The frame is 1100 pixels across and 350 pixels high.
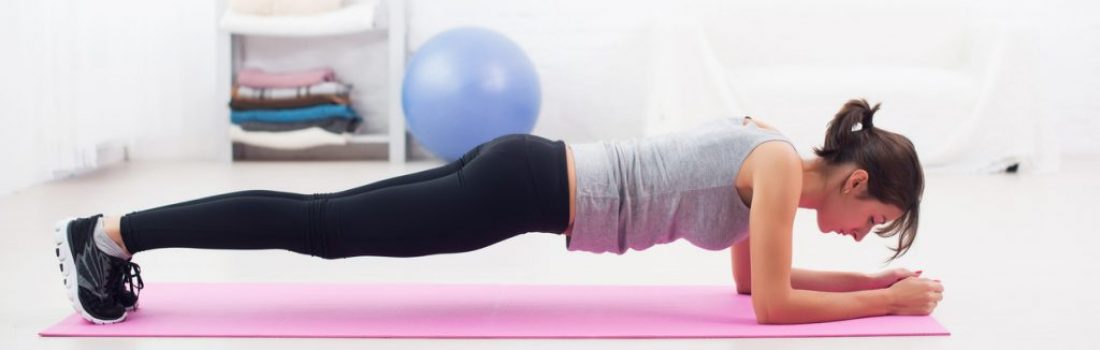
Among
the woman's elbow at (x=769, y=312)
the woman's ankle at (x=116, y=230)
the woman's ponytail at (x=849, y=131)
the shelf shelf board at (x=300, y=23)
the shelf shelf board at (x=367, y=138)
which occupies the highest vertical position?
the shelf shelf board at (x=300, y=23)

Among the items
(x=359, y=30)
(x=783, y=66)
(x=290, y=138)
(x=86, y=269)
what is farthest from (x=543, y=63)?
(x=86, y=269)

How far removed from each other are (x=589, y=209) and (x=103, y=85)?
286 centimetres

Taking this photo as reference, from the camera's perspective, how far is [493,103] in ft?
13.4

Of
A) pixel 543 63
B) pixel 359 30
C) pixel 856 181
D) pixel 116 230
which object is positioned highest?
pixel 359 30

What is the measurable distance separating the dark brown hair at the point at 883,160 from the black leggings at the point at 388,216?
45 cm

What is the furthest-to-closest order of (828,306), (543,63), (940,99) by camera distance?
(543,63) < (940,99) < (828,306)

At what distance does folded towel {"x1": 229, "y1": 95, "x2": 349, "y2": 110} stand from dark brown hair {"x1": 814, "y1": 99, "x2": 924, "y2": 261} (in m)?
3.16

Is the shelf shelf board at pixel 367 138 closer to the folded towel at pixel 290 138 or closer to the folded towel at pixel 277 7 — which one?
the folded towel at pixel 290 138

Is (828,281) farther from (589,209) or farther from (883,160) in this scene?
(589,209)

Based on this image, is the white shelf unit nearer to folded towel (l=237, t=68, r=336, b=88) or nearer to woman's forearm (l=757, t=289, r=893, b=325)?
folded towel (l=237, t=68, r=336, b=88)

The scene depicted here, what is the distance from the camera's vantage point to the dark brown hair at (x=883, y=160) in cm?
168

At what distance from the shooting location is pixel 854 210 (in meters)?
1.74

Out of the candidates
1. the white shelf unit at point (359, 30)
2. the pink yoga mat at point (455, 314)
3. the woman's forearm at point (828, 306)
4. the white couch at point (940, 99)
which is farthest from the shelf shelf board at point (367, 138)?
the woman's forearm at point (828, 306)

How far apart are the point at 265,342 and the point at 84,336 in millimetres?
287
